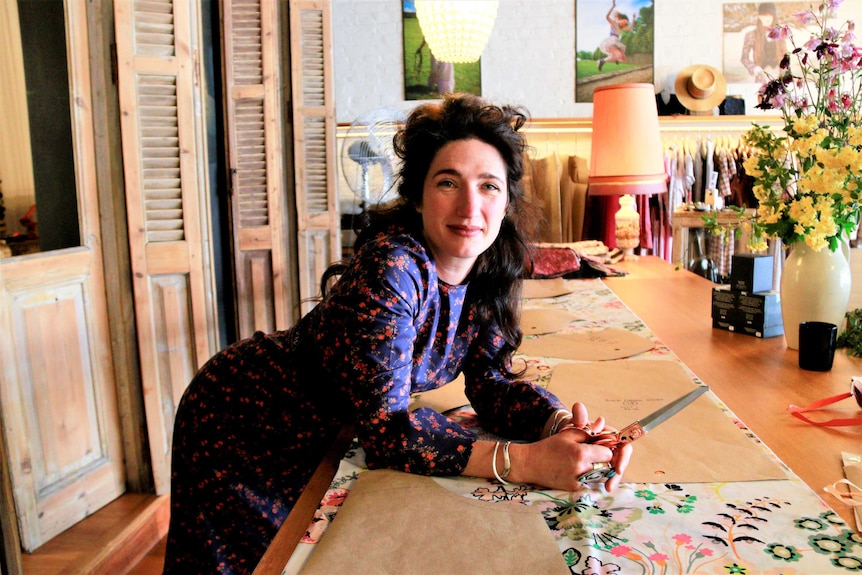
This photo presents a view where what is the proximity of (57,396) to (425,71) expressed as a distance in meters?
4.69

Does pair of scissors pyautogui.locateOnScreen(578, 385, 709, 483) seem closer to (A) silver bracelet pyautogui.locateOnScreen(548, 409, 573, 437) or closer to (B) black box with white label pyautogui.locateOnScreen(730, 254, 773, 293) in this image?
(A) silver bracelet pyautogui.locateOnScreen(548, 409, 573, 437)

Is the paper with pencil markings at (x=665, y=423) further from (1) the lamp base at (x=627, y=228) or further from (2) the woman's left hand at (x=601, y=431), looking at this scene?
(1) the lamp base at (x=627, y=228)

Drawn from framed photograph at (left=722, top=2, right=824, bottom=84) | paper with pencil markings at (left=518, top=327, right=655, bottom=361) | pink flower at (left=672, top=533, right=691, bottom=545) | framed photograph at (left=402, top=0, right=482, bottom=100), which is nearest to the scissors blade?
pink flower at (left=672, top=533, right=691, bottom=545)

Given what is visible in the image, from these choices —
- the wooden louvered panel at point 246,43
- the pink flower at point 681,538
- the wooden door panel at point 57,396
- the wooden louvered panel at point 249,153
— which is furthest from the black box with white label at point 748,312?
the wooden louvered panel at point 246,43

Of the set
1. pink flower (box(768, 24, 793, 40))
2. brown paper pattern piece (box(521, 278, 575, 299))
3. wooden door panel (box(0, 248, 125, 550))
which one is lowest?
wooden door panel (box(0, 248, 125, 550))

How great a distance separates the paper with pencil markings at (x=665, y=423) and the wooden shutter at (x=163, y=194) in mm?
1816

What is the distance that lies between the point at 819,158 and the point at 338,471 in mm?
1214

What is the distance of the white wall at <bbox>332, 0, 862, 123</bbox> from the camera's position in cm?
605

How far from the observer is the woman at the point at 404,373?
3.24ft

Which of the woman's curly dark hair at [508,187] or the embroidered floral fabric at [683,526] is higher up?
the woman's curly dark hair at [508,187]

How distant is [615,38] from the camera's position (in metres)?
6.09

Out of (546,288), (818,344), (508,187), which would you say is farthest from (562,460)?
(546,288)

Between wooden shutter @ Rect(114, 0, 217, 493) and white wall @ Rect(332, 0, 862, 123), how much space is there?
3548mm

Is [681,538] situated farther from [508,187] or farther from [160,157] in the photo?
[160,157]
